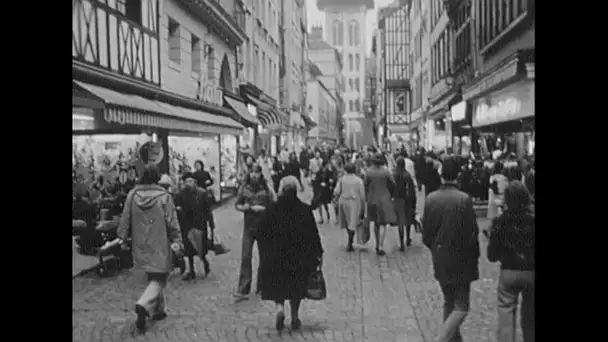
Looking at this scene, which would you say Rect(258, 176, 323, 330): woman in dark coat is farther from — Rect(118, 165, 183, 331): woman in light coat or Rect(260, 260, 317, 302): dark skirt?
Rect(118, 165, 183, 331): woman in light coat

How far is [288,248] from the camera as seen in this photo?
5.24 meters

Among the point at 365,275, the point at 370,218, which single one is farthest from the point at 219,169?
the point at 365,275

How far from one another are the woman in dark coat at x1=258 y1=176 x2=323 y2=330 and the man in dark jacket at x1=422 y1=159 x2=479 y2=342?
928 millimetres

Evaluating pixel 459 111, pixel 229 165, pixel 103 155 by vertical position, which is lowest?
pixel 229 165

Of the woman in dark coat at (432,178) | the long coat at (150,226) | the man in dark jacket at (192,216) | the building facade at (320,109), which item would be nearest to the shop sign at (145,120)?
the man in dark jacket at (192,216)

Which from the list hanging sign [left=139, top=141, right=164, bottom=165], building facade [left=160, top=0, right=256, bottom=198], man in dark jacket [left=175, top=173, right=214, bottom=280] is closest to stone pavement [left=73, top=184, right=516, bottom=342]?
man in dark jacket [left=175, top=173, right=214, bottom=280]

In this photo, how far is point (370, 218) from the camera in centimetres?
856

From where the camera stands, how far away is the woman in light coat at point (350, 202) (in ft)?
27.9

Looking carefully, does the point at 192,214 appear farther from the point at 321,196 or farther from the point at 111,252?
the point at 321,196

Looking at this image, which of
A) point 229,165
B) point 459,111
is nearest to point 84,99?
point 229,165

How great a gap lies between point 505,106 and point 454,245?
8.58ft

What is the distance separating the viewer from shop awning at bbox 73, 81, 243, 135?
18.9 ft
